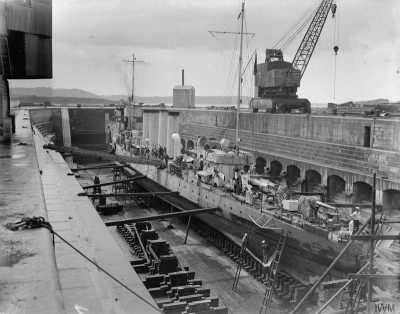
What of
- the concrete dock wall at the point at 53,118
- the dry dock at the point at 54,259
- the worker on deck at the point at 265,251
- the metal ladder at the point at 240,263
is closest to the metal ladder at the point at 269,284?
the worker on deck at the point at 265,251

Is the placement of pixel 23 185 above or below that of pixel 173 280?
above

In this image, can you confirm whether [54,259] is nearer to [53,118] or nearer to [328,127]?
[328,127]

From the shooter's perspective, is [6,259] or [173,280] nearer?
[6,259]

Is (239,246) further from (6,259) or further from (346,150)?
(6,259)

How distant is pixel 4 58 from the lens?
22.5m

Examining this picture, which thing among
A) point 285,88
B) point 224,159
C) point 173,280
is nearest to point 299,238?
point 173,280

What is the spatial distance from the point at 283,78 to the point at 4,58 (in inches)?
1442

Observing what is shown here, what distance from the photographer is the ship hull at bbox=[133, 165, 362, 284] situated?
18.3 m

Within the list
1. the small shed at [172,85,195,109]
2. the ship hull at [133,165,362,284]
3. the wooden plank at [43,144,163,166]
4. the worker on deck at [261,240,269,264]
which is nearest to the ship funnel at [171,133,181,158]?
the wooden plank at [43,144,163,166]

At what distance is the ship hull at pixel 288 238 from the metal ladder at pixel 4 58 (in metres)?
13.5

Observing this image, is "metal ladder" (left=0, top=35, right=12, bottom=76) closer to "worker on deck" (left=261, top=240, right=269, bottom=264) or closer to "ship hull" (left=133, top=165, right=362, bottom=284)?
"ship hull" (left=133, top=165, right=362, bottom=284)

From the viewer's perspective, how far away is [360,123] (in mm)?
31156

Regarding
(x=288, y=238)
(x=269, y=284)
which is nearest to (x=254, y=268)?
(x=288, y=238)

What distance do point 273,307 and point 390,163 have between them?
14.4 metres
